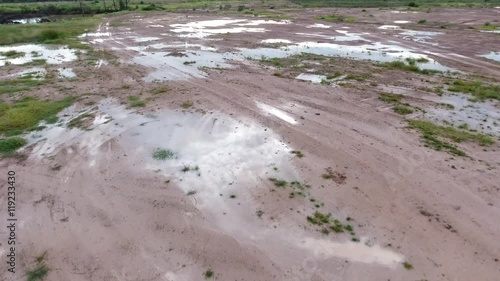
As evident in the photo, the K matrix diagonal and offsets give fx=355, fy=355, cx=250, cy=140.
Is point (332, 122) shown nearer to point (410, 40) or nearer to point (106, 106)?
point (106, 106)

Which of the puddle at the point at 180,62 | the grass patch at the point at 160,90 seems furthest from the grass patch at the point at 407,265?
the puddle at the point at 180,62

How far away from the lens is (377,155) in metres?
12.4

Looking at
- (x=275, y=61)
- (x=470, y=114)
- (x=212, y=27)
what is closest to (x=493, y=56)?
(x=470, y=114)

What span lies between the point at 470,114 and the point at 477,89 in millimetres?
3884

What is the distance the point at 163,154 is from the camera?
41.7 feet

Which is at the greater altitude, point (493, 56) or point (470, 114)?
point (493, 56)

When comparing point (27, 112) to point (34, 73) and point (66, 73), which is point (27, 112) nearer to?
point (66, 73)

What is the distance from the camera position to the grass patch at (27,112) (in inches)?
574

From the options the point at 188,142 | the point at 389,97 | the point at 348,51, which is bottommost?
the point at 188,142

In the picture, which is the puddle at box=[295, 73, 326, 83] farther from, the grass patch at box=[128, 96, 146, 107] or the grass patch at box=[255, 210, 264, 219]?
the grass patch at box=[255, 210, 264, 219]

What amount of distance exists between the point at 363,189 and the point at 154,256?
20.5ft

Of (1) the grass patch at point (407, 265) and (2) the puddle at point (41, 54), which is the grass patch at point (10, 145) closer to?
(1) the grass patch at point (407, 265)

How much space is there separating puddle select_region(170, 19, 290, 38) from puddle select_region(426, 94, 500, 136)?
79.6ft

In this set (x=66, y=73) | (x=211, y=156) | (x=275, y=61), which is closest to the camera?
(x=211, y=156)
